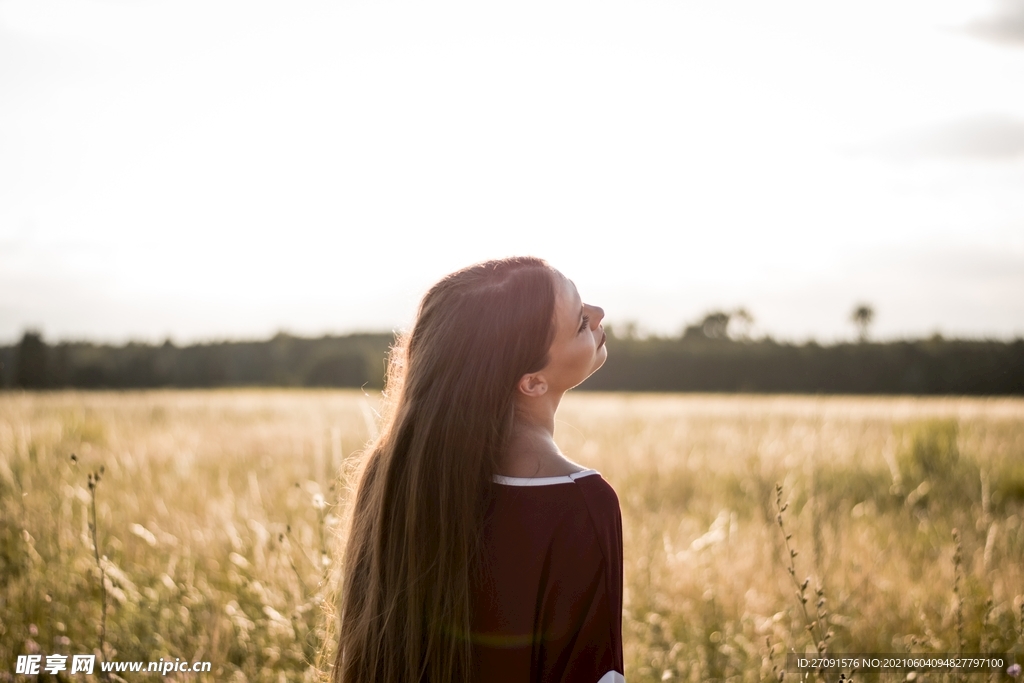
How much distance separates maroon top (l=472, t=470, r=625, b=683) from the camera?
1.36 meters

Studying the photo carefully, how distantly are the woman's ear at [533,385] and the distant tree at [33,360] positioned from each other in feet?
59.4

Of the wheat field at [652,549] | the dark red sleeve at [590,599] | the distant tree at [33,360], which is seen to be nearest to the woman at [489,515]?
the dark red sleeve at [590,599]

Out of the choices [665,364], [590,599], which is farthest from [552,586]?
[665,364]

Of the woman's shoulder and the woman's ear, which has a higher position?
the woman's ear

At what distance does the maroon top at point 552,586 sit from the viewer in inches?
53.7

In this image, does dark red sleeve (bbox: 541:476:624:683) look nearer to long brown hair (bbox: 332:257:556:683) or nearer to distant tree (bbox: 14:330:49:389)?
long brown hair (bbox: 332:257:556:683)

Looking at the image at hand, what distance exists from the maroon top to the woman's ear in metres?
0.22

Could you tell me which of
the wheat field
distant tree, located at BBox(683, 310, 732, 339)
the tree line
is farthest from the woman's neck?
distant tree, located at BBox(683, 310, 732, 339)

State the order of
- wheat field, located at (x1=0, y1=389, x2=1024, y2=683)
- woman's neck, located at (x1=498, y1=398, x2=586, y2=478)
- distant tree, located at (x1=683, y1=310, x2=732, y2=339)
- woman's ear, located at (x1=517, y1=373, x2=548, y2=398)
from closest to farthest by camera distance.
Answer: woman's neck, located at (x1=498, y1=398, x2=586, y2=478)
woman's ear, located at (x1=517, y1=373, x2=548, y2=398)
wheat field, located at (x1=0, y1=389, x2=1024, y2=683)
distant tree, located at (x1=683, y1=310, x2=732, y2=339)

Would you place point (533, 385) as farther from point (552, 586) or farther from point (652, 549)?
point (652, 549)

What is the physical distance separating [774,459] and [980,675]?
4.23 meters

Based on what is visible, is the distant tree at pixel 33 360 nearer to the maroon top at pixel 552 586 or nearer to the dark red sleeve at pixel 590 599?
the maroon top at pixel 552 586

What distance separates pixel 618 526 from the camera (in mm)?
1430

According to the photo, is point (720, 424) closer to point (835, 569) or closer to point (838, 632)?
point (835, 569)
